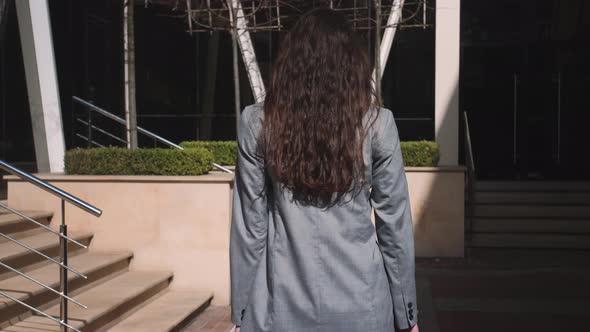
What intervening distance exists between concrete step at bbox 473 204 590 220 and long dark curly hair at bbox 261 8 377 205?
11082 mm

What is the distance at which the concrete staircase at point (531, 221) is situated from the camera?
39.2ft

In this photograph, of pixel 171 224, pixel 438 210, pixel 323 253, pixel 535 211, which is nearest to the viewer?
pixel 323 253

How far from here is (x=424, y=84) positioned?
16141 mm

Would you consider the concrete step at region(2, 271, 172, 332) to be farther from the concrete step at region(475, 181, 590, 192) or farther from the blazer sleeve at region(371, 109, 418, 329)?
the concrete step at region(475, 181, 590, 192)

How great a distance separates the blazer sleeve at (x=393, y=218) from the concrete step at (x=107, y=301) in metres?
3.62

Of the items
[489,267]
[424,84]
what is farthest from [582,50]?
[489,267]

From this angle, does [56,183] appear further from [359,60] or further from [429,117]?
[429,117]

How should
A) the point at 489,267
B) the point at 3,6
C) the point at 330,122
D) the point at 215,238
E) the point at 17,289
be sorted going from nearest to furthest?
the point at 330,122 → the point at 17,289 → the point at 215,238 → the point at 489,267 → the point at 3,6

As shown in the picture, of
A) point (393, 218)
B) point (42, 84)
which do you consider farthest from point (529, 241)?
point (393, 218)

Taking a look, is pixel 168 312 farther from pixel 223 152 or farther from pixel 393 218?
pixel 223 152

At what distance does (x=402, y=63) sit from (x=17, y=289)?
38.2 ft

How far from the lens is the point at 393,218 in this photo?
8.80 feet

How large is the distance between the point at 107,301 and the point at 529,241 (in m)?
7.91

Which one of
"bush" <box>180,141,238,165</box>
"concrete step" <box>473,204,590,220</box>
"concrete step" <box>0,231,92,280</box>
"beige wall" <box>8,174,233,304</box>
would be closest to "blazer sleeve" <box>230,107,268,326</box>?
"concrete step" <box>0,231,92,280</box>
